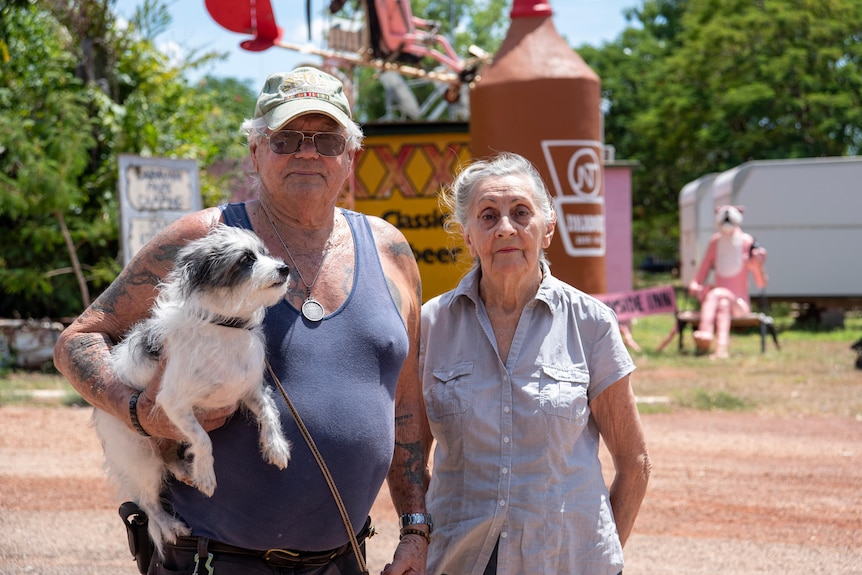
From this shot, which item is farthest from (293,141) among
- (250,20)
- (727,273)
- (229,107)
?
(229,107)

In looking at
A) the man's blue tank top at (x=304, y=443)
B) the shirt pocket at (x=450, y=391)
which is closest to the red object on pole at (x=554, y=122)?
the shirt pocket at (x=450, y=391)

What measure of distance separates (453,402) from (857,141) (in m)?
31.5

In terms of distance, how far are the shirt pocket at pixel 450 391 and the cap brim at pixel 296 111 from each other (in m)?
0.79

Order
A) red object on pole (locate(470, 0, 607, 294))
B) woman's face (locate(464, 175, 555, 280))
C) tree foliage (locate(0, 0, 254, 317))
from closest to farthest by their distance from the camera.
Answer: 1. woman's face (locate(464, 175, 555, 280))
2. red object on pole (locate(470, 0, 607, 294))
3. tree foliage (locate(0, 0, 254, 317))

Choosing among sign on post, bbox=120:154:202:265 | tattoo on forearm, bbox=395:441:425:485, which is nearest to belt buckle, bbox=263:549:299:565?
tattoo on forearm, bbox=395:441:425:485

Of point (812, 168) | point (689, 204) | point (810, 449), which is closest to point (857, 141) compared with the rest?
point (689, 204)

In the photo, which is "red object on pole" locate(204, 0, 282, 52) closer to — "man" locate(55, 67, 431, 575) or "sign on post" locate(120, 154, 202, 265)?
"sign on post" locate(120, 154, 202, 265)

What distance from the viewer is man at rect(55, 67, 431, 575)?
2.36 m

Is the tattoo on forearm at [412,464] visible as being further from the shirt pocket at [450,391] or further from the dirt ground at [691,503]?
the dirt ground at [691,503]

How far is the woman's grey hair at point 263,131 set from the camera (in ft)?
8.39

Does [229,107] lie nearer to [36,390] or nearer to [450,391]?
[36,390]

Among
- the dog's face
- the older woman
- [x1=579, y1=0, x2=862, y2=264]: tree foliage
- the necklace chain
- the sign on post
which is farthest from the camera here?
[x1=579, y1=0, x2=862, y2=264]: tree foliage

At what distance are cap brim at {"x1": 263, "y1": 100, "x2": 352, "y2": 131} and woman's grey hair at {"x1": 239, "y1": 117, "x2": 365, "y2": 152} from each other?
0.18 feet

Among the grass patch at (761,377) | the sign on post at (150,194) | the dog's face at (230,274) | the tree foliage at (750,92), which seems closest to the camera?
the dog's face at (230,274)
